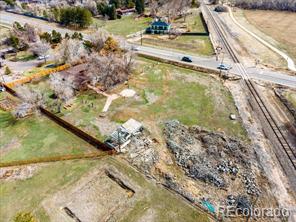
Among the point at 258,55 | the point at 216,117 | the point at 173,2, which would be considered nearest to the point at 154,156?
the point at 216,117

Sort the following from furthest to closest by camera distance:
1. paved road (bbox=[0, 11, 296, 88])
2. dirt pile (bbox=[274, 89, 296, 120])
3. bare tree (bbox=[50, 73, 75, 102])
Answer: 1. paved road (bbox=[0, 11, 296, 88])
2. bare tree (bbox=[50, 73, 75, 102])
3. dirt pile (bbox=[274, 89, 296, 120])

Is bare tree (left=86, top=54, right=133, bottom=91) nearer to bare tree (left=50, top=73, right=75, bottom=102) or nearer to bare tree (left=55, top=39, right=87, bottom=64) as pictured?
bare tree (left=50, top=73, right=75, bottom=102)

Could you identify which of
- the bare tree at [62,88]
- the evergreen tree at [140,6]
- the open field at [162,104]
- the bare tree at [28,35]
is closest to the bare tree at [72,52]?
the open field at [162,104]

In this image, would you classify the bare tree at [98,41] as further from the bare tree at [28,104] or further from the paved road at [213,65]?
the bare tree at [28,104]

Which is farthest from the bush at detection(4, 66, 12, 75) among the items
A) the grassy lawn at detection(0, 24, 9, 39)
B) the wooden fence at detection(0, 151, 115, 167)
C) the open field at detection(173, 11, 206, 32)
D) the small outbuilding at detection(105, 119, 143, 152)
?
the open field at detection(173, 11, 206, 32)

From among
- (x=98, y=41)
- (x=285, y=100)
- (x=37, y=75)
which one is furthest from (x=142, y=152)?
(x=98, y=41)

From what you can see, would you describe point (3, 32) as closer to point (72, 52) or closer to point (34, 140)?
point (72, 52)

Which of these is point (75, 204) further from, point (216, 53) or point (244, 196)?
point (216, 53)
